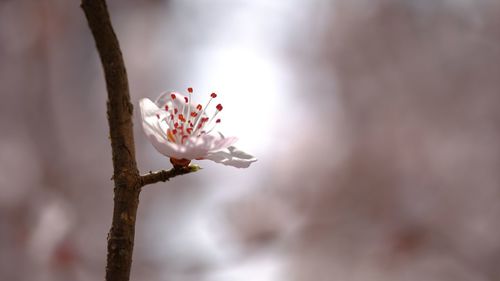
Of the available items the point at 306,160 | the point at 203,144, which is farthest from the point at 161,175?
the point at 306,160

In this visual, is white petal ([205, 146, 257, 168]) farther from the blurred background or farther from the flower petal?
the blurred background

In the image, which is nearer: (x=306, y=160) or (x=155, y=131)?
(x=155, y=131)

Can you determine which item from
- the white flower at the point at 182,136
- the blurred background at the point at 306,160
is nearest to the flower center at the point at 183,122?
the white flower at the point at 182,136

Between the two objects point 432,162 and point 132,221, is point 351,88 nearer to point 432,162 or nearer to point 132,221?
point 432,162

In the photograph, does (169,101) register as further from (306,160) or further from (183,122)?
(306,160)

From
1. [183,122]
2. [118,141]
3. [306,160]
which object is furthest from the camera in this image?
[306,160]

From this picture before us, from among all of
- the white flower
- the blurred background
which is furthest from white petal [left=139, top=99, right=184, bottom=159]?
the blurred background

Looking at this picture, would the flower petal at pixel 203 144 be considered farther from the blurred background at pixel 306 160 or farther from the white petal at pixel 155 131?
the blurred background at pixel 306 160
